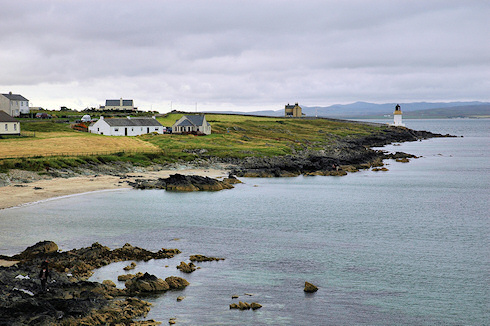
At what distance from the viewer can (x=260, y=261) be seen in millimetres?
35875

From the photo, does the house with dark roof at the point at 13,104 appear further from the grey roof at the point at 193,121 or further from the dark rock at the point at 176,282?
the dark rock at the point at 176,282

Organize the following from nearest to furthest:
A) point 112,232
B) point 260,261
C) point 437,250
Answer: point 260,261, point 437,250, point 112,232

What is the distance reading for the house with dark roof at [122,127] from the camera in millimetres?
113875

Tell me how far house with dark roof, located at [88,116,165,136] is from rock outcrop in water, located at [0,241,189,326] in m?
80.5

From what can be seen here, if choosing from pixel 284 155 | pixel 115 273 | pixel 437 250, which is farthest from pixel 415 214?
pixel 284 155

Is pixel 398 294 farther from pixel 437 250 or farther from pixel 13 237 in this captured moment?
pixel 13 237

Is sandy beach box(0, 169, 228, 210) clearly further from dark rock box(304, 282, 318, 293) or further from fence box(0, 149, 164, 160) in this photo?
dark rock box(304, 282, 318, 293)

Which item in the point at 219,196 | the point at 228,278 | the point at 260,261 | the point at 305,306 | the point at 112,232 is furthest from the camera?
the point at 219,196

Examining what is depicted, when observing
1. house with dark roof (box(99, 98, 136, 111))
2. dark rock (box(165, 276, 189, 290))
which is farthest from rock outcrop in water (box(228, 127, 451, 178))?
house with dark roof (box(99, 98, 136, 111))

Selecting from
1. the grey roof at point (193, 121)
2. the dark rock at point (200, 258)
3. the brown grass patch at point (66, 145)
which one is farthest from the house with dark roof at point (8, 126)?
the dark rock at point (200, 258)

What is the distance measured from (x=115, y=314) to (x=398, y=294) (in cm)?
1591

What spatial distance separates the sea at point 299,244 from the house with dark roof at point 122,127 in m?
Answer: 51.2

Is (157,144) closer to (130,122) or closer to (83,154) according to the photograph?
(130,122)

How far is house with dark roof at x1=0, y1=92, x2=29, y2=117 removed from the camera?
12938 centimetres
